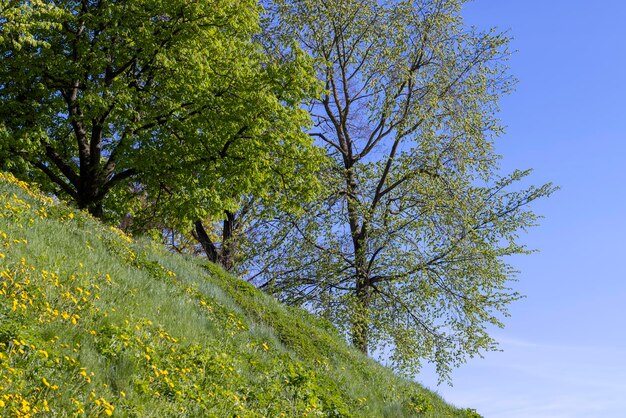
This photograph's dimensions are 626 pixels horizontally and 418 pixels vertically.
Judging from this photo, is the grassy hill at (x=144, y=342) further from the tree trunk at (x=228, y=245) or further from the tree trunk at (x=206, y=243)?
the tree trunk at (x=206, y=243)

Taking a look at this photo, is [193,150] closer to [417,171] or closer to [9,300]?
[417,171]

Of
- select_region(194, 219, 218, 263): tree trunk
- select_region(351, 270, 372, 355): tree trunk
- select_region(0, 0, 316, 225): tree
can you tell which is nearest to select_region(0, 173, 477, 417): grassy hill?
select_region(0, 0, 316, 225): tree

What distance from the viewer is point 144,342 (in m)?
8.99

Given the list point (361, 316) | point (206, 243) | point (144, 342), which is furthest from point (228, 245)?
point (144, 342)

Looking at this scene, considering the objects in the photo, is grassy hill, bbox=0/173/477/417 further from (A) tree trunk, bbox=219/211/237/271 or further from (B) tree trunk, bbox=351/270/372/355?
(A) tree trunk, bbox=219/211/237/271

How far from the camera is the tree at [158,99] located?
19438mm

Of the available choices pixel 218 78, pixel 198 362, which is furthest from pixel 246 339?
pixel 218 78

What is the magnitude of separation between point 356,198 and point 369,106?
3.66 meters

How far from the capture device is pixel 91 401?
23.0 feet

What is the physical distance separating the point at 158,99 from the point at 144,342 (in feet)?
43.6

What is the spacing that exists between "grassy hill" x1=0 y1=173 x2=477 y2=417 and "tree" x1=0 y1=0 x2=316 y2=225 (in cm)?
480

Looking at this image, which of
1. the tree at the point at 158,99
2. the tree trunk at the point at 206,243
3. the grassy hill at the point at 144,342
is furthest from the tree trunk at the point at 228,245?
the grassy hill at the point at 144,342

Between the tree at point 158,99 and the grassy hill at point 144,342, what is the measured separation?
189 inches

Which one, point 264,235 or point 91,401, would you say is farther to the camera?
point 264,235
